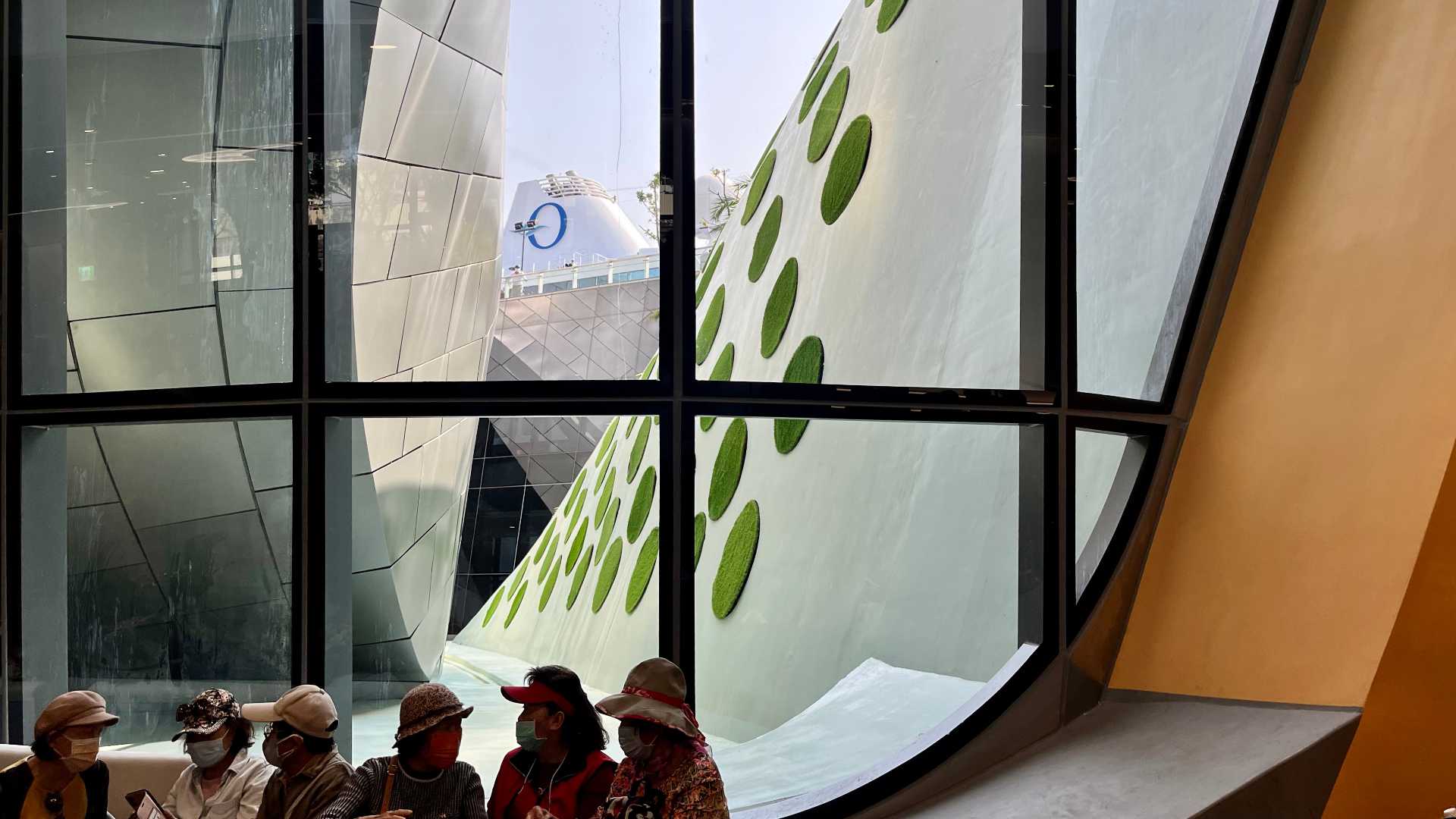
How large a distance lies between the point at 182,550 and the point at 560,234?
2338 millimetres

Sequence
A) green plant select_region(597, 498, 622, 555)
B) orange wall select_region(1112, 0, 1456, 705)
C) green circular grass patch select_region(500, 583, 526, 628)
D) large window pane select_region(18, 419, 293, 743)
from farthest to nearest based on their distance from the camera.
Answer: green plant select_region(597, 498, 622, 555) → green circular grass patch select_region(500, 583, 526, 628) → large window pane select_region(18, 419, 293, 743) → orange wall select_region(1112, 0, 1456, 705)

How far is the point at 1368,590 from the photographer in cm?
369

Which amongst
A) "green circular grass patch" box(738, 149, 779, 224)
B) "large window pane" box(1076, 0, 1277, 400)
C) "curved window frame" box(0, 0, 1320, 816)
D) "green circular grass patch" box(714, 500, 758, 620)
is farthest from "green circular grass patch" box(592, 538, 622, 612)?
"green circular grass patch" box(738, 149, 779, 224)

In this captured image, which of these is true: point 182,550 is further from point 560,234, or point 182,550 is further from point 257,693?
point 560,234

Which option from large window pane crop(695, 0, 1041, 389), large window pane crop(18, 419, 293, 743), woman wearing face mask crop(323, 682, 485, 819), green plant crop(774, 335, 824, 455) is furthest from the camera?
green plant crop(774, 335, 824, 455)

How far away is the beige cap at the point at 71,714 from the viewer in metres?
2.98

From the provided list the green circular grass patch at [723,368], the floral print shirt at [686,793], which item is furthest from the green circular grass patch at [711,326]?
the floral print shirt at [686,793]

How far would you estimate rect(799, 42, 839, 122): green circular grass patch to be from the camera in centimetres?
864

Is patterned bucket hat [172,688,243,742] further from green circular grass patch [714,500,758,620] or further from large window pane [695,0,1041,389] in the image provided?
green circular grass patch [714,500,758,620]

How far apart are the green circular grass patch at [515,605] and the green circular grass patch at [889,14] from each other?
5.05m

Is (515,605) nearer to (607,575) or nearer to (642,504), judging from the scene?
(607,575)

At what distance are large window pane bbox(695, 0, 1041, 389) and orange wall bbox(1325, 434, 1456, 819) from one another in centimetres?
172

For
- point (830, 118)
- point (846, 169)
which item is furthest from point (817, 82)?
point (846, 169)

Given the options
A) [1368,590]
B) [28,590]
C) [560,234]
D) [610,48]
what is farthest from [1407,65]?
[28,590]
